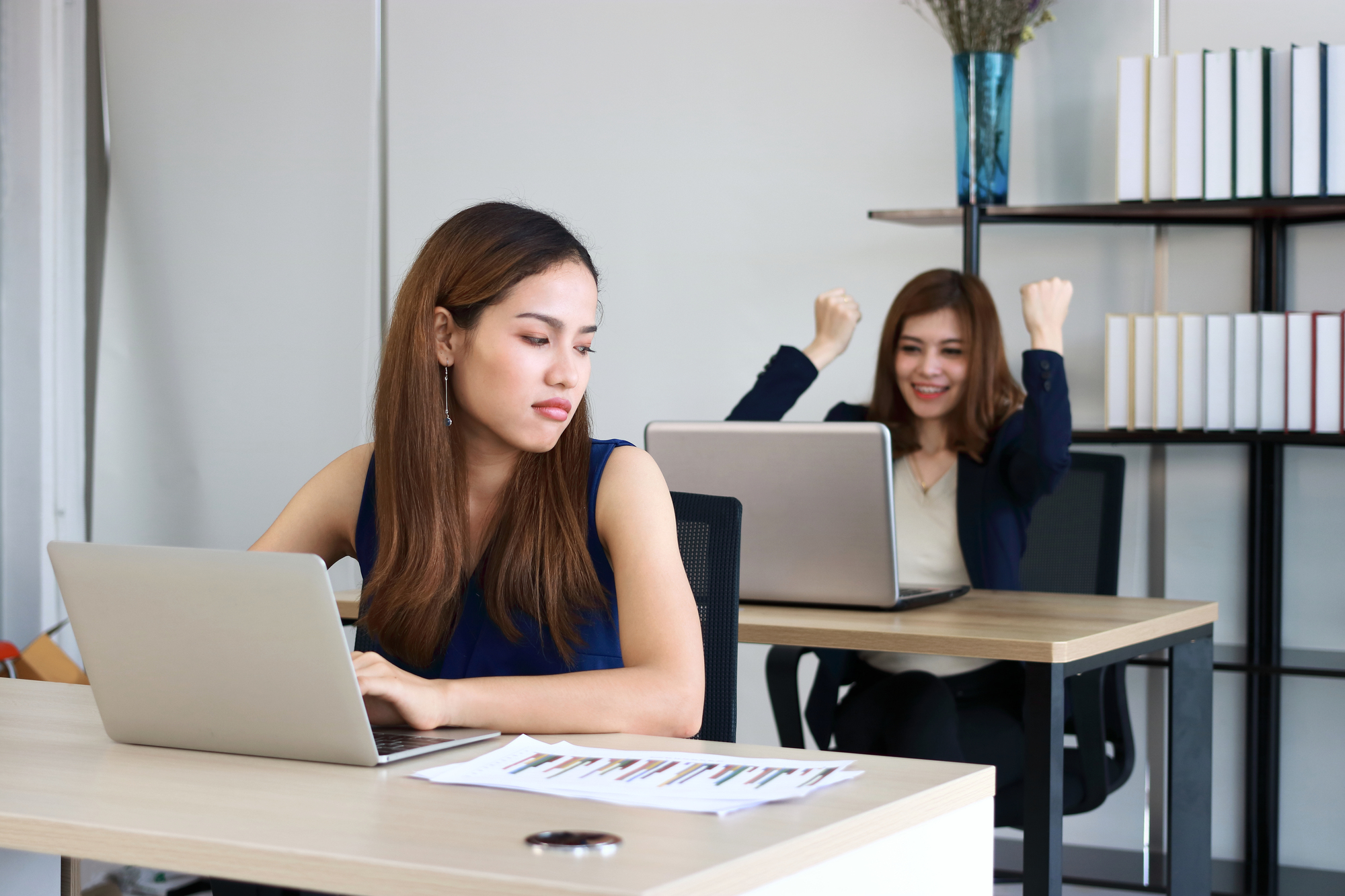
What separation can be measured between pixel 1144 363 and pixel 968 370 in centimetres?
51

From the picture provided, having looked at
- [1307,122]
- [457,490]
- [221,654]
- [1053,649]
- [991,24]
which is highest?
[991,24]

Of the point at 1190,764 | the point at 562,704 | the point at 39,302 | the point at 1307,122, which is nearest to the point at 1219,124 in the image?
the point at 1307,122

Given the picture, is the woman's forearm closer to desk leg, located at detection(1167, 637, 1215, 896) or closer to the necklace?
desk leg, located at detection(1167, 637, 1215, 896)

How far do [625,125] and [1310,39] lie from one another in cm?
169

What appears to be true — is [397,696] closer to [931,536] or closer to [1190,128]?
[931,536]

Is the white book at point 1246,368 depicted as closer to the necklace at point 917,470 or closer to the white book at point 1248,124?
the white book at point 1248,124

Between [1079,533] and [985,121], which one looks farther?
[985,121]

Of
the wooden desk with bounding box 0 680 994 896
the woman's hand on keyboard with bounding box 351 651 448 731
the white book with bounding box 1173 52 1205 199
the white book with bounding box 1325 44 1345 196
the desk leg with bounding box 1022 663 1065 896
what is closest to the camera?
the wooden desk with bounding box 0 680 994 896

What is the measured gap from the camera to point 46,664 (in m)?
3.40

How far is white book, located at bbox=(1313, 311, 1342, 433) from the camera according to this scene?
2.88m

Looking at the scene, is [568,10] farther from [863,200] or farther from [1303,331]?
[1303,331]

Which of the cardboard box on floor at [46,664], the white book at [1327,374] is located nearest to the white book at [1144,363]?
the white book at [1327,374]

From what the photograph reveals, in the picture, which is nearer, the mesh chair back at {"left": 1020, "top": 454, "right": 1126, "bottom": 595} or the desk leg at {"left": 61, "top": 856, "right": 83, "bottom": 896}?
the desk leg at {"left": 61, "top": 856, "right": 83, "bottom": 896}

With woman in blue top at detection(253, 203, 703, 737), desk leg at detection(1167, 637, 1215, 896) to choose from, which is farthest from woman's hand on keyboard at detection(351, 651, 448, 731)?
desk leg at detection(1167, 637, 1215, 896)
